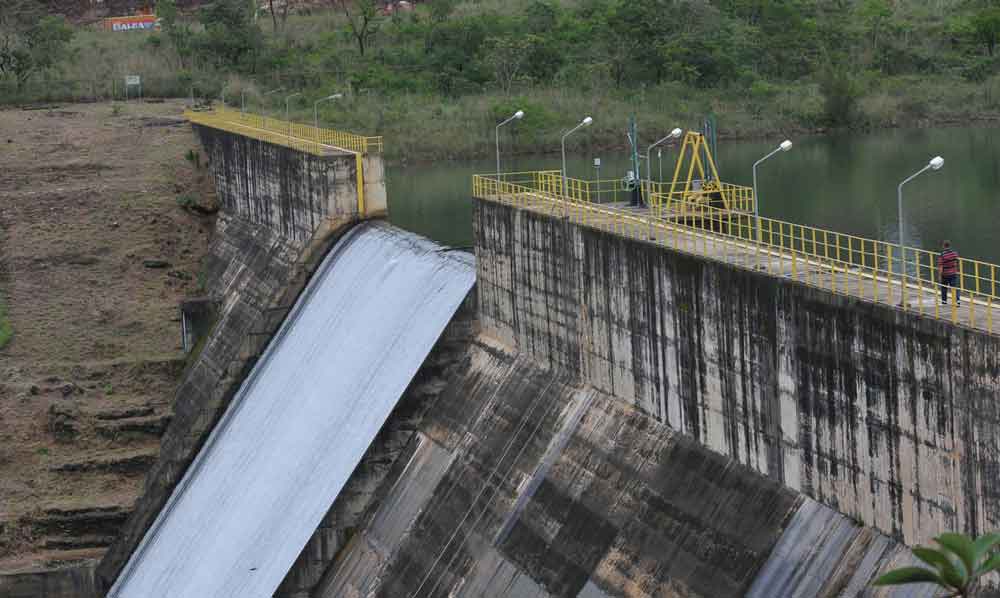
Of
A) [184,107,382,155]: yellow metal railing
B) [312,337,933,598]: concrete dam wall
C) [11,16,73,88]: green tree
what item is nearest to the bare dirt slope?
[184,107,382,155]: yellow metal railing

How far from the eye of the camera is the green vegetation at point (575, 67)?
70.6 metres

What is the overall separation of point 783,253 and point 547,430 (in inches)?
192

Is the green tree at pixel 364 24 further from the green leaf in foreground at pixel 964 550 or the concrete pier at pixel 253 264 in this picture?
the green leaf in foreground at pixel 964 550

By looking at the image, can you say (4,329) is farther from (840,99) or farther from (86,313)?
(840,99)

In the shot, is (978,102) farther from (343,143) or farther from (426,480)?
(426,480)

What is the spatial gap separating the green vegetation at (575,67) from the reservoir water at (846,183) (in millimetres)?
2482

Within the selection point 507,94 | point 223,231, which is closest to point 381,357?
point 223,231

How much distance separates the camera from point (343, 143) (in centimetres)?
4262

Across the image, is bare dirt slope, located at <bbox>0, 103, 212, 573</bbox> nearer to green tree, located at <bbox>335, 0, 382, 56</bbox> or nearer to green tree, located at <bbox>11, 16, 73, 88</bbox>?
green tree, located at <bbox>11, 16, 73, 88</bbox>

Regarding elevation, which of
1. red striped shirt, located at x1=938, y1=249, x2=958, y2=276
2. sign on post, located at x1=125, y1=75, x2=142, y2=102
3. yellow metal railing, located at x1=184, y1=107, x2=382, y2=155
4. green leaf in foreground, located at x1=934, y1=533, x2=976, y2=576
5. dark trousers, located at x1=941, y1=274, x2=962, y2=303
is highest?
red striped shirt, located at x1=938, y1=249, x2=958, y2=276

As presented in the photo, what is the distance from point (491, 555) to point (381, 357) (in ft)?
20.2

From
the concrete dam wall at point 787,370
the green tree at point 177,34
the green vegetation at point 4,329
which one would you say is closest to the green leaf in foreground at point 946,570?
the concrete dam wall at point 787,370

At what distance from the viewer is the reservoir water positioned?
1636 inches

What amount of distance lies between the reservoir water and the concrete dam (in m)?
14.3
